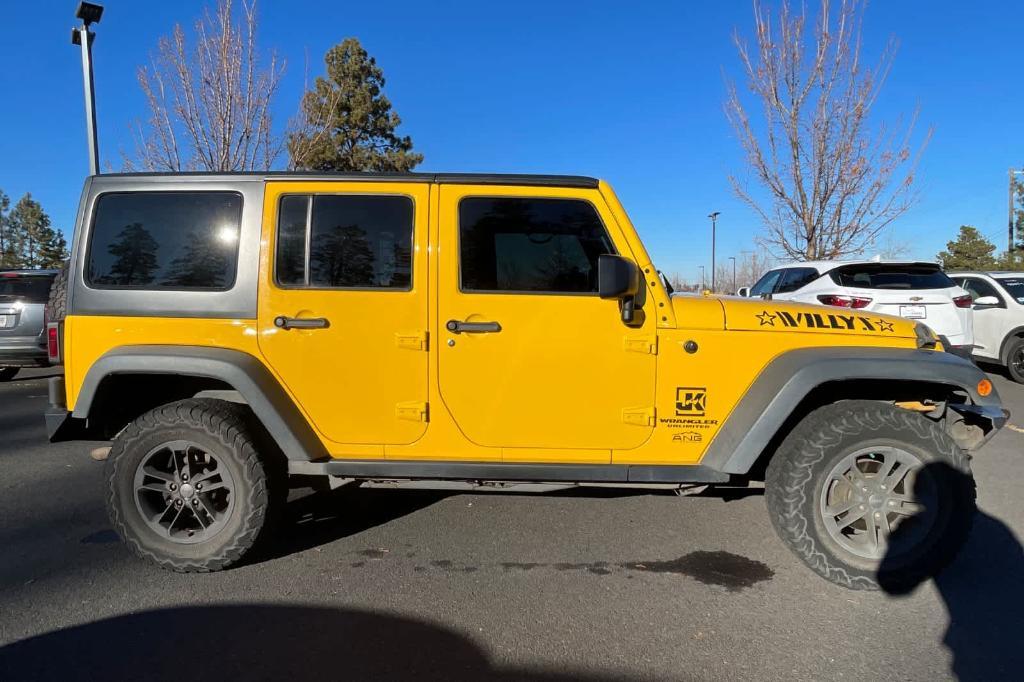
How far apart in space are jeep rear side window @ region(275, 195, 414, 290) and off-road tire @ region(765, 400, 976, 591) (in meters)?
2.24

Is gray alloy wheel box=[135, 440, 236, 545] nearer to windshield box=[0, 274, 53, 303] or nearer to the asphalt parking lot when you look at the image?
the asphalt parking lot

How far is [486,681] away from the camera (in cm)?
240

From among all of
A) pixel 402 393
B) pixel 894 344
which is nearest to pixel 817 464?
pixel 894 344

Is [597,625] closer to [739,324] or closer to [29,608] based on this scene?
[739,324]

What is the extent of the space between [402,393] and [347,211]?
3.35 feet

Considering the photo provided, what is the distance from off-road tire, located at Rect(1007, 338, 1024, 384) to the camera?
8914mm

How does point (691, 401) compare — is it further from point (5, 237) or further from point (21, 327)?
point (5, 237)

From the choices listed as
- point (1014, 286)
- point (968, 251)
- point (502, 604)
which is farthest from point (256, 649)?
point (968, 251)

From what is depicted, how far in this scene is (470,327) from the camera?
3125mm

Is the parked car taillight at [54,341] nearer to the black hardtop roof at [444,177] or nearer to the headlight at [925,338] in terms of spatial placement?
the black hardtop roof at [444,177]

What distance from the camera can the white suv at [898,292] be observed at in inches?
278

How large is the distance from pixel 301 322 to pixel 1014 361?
33.9ft

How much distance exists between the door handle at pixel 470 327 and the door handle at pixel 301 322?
2.10ft

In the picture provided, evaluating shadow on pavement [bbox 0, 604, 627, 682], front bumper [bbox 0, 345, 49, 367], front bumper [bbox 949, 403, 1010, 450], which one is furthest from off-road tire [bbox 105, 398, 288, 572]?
front bumper [bbox 0, 345, 49, 367]
